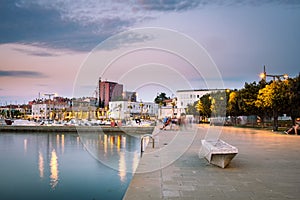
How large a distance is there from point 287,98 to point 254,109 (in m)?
11.4

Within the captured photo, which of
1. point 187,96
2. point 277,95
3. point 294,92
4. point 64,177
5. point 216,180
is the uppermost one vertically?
point 187,96

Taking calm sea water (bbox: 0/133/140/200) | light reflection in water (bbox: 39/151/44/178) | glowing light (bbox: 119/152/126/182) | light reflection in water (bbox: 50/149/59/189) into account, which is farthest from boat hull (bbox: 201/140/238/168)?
light reflection in water (bbox: 39/151/44/178)

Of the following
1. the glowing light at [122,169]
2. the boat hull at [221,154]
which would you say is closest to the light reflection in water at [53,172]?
the glowing light at [122,169]

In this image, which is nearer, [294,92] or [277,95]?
[294,92]

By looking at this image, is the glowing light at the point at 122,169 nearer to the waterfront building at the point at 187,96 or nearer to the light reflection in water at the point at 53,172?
the light reflection in water at the point at 53,172

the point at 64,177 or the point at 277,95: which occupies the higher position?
the point at 277,95

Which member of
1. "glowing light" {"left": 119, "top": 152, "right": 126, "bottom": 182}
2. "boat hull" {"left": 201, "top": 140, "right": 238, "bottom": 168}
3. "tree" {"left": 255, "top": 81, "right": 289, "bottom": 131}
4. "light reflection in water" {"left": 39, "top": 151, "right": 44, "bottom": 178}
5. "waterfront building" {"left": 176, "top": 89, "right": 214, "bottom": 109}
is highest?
"waterfront building" {"left": 176, "top": 89, "right": 214, "bottom": 109}

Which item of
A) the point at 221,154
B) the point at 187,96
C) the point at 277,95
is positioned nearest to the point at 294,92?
the point at 277,95

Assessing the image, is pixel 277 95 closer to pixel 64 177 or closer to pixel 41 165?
pixel 41 165

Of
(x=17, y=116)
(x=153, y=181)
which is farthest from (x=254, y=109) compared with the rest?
(x=17, y=116)

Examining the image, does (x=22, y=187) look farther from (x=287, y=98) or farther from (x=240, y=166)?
(x=287, y=98)

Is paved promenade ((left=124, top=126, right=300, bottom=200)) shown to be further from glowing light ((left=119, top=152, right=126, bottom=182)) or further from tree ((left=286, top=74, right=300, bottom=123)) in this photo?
tree ((left=286, top=74, right=300, bottom=123))

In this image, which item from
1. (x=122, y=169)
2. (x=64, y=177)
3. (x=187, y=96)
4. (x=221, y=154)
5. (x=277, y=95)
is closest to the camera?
(x=221, y=154)

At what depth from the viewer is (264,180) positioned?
25.2ft
